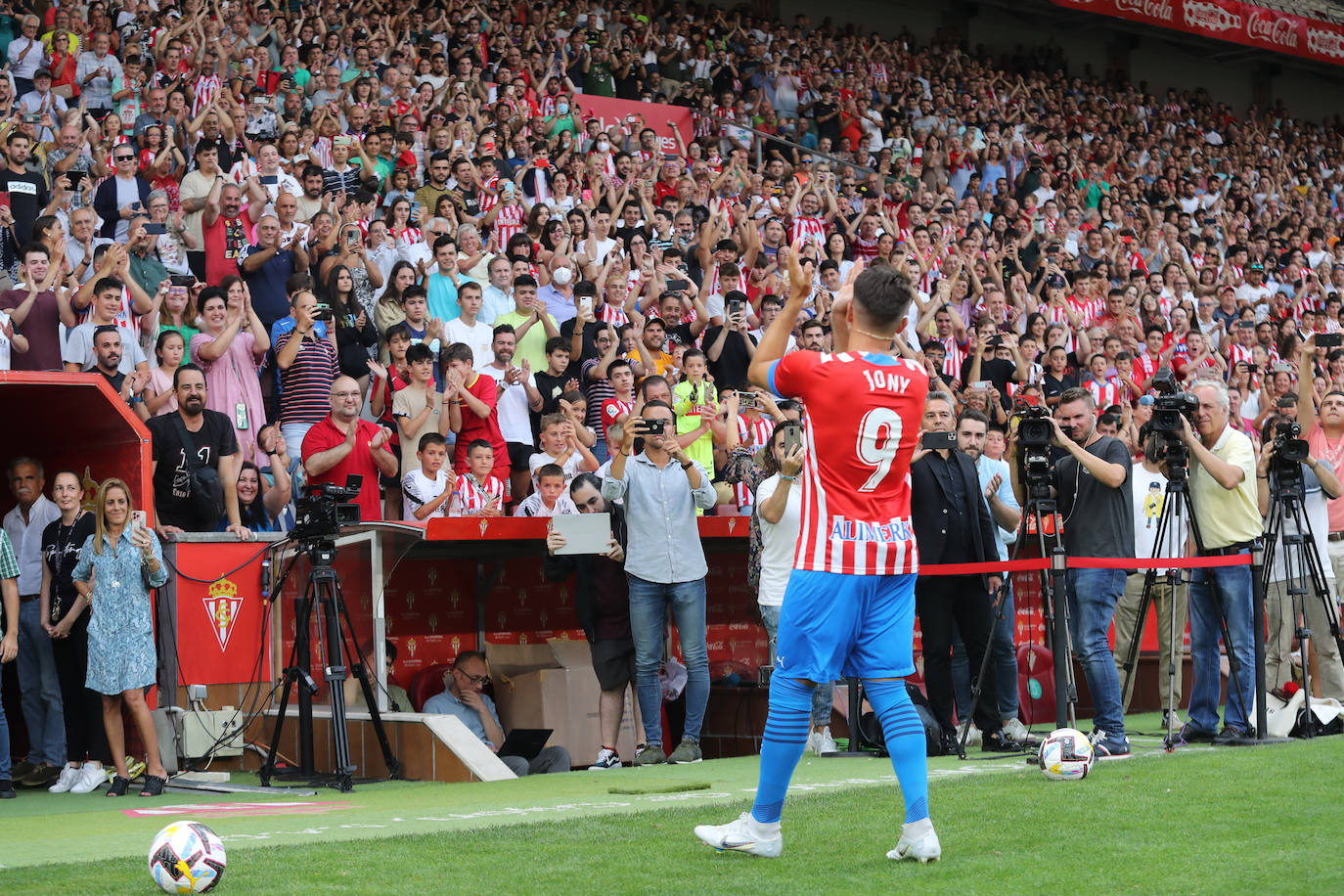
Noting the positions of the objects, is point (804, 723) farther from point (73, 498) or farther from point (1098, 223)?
point (1098, 223)

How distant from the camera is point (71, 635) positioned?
32.7ft

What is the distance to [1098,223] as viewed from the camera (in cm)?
2334

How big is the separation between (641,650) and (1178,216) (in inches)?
692

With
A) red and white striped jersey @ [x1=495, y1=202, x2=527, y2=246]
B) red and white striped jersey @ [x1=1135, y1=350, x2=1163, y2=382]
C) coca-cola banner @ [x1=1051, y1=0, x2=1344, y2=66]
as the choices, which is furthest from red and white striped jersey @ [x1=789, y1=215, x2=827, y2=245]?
coca-cola banner @ [x1=1051, y1=0, x2=1344, y2=66]

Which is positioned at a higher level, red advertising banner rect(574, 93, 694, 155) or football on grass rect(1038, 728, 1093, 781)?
red advertising banner rect(574, 93, 694, 155)

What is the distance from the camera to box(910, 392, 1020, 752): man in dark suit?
9227mm

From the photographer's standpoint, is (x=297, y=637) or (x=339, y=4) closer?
(x=297, y=637)

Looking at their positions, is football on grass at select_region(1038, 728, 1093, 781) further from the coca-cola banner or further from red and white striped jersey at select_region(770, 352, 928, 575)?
the coca-cola banner

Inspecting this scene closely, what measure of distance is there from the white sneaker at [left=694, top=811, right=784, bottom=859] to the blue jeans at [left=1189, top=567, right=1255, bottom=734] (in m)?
4.46

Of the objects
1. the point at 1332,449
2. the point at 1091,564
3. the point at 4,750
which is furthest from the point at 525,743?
the point at 1332,449

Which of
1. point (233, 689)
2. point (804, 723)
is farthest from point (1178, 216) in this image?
point (804, 723)

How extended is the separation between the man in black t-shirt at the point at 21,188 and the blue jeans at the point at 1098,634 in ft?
29.1

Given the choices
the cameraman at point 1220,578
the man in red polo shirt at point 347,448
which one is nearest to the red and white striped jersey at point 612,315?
the man in red polo shirt at point 347,448

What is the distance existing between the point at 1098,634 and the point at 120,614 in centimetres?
595
